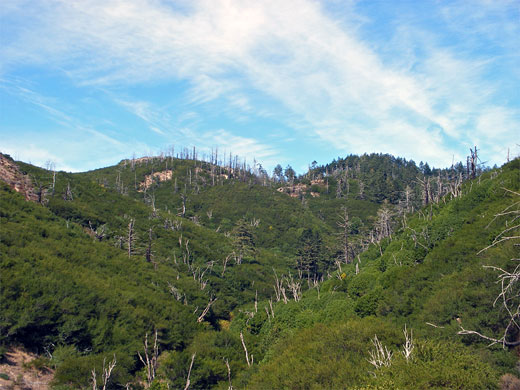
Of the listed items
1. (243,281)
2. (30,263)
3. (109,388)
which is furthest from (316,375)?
(243,281)

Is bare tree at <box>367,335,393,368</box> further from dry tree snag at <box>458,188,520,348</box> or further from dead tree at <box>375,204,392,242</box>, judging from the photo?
dead tree at <box>375,204,392,242</box>

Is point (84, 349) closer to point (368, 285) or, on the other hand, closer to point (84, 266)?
point (84, 266)

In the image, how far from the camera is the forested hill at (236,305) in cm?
2553

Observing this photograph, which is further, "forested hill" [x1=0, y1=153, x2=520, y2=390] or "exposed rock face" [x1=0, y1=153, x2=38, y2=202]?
"exposed rock face" [x1=0, y1=153, x2=38, y2=202]

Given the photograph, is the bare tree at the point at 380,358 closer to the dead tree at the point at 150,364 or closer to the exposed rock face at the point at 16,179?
the dead tree at the point at 150,364

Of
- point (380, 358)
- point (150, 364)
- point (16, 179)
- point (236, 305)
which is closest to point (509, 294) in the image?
point (380, 358)

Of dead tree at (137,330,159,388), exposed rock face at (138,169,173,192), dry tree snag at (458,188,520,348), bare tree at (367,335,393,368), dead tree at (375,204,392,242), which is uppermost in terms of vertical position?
exposed rock face at (138,169,173,192)

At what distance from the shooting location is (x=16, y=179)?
198ft

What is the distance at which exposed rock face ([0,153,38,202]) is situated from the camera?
57.3 metres

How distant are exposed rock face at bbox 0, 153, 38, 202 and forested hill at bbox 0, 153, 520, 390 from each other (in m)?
0.32

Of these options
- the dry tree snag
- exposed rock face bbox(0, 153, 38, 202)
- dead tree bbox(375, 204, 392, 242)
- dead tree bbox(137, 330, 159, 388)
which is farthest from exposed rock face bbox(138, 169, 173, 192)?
the dry tree snag

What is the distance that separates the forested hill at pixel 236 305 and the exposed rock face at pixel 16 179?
316mm

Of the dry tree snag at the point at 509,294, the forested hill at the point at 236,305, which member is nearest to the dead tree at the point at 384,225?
the forested hill at the point at 236,305

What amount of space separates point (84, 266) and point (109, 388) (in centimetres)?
1699
